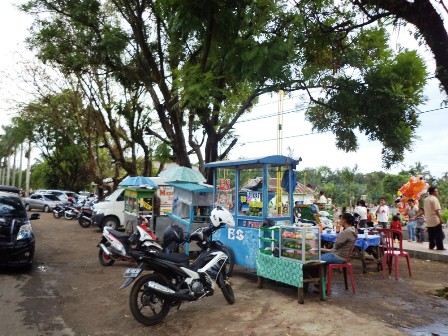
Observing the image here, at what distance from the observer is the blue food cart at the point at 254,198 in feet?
22.8

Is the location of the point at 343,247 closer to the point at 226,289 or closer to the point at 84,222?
the point at 226,289

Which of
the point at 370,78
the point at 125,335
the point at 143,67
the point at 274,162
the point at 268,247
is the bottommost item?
the point at 125,335

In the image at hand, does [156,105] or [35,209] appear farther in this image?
[35,209]

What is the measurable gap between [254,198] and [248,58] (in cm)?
268

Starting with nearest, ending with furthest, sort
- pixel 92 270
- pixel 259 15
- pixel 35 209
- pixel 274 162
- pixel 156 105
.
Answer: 1. pixel 274 162
2. pixel 259 15
3. pixel 92 270
4. pixel 156 105
5. pixel 35 209

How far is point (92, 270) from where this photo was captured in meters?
8.00

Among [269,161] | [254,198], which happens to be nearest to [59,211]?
[254,198]

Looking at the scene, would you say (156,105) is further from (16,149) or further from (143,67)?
(16,149)

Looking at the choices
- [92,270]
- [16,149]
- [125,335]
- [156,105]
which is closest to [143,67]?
[156,105]

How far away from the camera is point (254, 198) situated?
7.26 m

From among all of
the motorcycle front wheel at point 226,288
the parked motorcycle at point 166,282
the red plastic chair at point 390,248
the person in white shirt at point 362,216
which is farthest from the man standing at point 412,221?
the parked motorcycle at point 166,282

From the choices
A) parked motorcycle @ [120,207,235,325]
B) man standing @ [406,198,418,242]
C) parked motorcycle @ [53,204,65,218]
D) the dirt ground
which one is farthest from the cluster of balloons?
parked motorcycle @ [53,204,65,218]

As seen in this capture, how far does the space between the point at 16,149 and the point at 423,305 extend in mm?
62723

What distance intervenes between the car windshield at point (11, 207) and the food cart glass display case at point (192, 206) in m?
3.51
